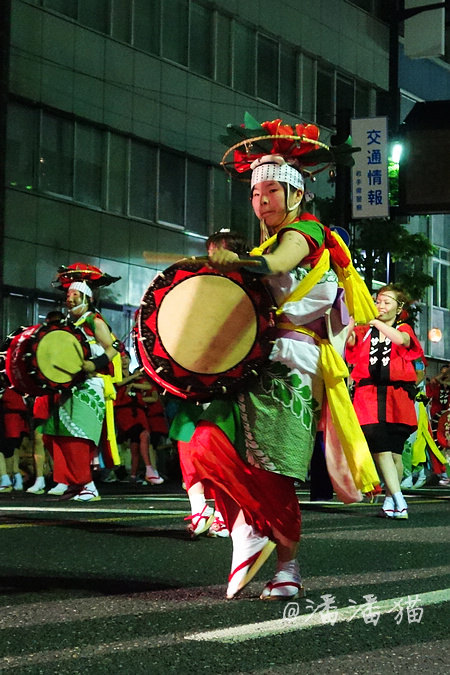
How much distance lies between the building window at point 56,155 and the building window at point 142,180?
1941 millimetres

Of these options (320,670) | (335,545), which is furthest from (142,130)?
(320,670)

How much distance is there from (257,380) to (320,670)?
65.8 inches

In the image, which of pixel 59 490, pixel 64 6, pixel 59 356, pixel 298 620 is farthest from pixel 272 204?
pixel 64 6

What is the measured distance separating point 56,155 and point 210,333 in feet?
63.7

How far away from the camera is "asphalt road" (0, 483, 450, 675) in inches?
148

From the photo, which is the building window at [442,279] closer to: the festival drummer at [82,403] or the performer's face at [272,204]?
the festival drummer at [82,403]

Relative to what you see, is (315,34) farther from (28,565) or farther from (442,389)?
(28,565)

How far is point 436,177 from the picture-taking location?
18.6m

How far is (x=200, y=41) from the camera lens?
28.1m

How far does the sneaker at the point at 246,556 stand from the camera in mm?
5004

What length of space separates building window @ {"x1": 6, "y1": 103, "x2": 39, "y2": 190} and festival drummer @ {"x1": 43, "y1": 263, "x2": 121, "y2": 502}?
11.8 meters

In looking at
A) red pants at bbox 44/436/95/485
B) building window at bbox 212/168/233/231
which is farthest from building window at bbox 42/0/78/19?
red pants at bbox 44/436/95/485

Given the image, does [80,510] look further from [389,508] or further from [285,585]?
[285,585]

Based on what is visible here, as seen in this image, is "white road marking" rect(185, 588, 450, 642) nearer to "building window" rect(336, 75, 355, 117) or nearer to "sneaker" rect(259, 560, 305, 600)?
"sneaker" rect(259, 560, 305, 600)
